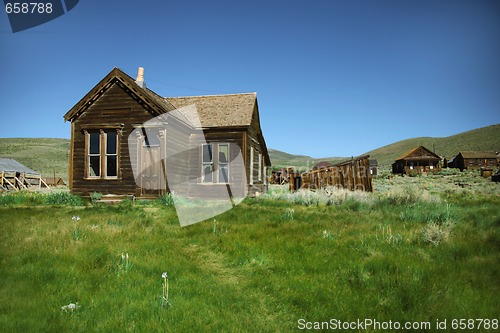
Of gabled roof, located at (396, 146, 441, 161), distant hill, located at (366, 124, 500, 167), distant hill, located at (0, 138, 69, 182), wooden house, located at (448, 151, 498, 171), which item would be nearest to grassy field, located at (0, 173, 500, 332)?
distant hill, located at (0, 138, 69, 182)

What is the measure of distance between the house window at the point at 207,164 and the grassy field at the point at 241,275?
10.2 meters

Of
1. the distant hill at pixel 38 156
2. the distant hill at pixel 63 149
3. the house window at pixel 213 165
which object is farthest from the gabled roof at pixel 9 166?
the house window at pixel 213 165

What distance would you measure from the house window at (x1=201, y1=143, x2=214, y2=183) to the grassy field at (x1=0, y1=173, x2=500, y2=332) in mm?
10164

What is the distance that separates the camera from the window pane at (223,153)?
63.3 feet

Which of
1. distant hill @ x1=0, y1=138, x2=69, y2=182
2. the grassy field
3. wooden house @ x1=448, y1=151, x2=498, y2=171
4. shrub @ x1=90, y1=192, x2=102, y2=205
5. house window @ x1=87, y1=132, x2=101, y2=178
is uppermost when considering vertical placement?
distant hill @ x1=0, y1=138, x2=69, y2=182

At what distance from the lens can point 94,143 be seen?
17656mm

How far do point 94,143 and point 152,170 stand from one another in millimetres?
3829

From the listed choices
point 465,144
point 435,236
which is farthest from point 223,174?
point 465,144

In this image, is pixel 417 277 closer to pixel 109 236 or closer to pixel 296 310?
pixel 296 310

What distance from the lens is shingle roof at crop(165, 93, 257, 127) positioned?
752 inches

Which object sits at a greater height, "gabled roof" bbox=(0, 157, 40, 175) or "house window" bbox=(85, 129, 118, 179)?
"gabled roof" bbox=(0, 157, 40, 175)

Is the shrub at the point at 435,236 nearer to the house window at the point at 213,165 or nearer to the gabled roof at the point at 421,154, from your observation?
the house window at the point at 213,165

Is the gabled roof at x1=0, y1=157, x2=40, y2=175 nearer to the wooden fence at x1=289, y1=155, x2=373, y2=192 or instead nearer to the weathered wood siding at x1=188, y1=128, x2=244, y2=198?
the weathered wood siding at x1=188, y1=128, x2=244, y2=198

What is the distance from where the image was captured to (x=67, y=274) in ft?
16.2
